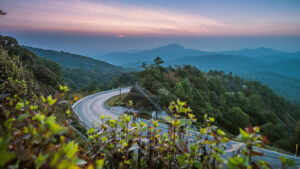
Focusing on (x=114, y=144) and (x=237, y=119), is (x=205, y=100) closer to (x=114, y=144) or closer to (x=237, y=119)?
(x=237, y=119)

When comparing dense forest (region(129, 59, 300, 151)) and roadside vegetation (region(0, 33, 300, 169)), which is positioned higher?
roadside vegetation (region(0, 33, 300, 169))

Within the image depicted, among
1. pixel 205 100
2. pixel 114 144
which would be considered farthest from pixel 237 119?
pixel 114 144

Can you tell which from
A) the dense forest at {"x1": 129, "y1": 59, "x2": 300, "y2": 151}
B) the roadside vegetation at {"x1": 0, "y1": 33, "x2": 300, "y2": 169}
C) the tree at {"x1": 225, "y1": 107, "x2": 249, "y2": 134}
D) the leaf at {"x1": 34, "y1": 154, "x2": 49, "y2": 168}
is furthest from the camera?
the tree at {"x1": 225, "y1": 107, "x2": 249, "y2": 134}

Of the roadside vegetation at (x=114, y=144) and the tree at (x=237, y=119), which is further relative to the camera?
the tree at (x=237, y=119)

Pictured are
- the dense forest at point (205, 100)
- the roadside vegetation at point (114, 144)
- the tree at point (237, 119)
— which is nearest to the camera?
the roadside vegetation at point (114, 144)

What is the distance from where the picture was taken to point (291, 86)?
19075 centimetres

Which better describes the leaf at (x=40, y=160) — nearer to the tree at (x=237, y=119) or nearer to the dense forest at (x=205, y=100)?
the dense forest at (x=205, y=100)

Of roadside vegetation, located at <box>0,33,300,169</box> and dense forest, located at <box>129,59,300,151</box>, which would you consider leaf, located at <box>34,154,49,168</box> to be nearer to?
roadside vegetation, located at <box>0,33,300,169</box>

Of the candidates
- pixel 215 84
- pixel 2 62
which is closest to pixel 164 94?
pixel 2 62

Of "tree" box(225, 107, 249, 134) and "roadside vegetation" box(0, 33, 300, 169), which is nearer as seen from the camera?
"roadside vegetation" box(0, 33, 300, 169)

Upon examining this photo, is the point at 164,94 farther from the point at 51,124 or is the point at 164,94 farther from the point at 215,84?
the point at 215,84

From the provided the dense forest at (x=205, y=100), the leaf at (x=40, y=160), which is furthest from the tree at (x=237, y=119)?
the leaf at (x=40, y=160)

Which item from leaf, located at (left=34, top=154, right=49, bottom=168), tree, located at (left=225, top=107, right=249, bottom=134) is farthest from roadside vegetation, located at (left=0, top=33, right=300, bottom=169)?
tree, located at (left=225, top=107, right=249, bottom=134)

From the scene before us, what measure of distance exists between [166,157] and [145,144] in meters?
0.32
